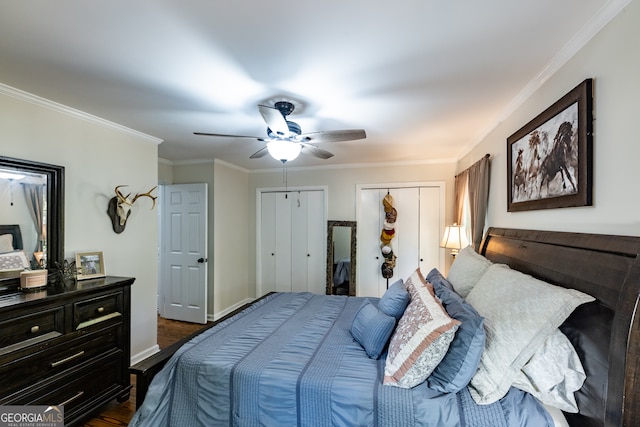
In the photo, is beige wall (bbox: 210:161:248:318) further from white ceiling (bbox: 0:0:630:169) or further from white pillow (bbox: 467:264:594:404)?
white pillow (bbox: 467:264:594:404)

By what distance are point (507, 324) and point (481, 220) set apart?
1627 millimetres

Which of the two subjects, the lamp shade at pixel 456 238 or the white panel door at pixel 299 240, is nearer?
the lamp shade at pixel 456 238

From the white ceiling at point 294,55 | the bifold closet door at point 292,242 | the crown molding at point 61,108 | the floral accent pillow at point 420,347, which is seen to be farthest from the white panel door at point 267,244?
the floral accent pillow at point 420,347

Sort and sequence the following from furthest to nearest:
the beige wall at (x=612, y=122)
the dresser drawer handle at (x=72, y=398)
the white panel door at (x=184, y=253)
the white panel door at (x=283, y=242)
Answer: the white panel door at (x=283, y=242)
the white panel door at (x=184, y=253)
the dresser drawer handle at (x=72, y=398)
the beige wall at (x=612, y=122)

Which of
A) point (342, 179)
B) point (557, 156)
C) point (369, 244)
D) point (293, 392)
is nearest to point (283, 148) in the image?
point (293, 392)

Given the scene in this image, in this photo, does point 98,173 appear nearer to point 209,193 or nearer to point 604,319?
point 209,193

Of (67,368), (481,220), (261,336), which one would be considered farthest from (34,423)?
(481,220)

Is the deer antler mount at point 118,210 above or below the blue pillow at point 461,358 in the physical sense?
above

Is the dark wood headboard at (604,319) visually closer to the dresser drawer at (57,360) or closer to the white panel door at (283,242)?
the dresser drawer at (57,360)

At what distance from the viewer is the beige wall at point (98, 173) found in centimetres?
204

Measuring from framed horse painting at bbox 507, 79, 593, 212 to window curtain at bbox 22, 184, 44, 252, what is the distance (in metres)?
3.53

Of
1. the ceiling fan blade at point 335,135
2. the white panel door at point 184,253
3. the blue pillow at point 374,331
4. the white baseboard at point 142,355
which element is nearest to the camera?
the blue pillow at point 374,331

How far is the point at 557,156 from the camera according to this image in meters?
1.53

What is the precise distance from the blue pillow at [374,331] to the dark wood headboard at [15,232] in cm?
248
